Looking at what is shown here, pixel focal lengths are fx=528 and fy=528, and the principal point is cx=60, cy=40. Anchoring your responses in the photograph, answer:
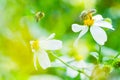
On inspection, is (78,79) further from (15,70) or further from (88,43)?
(88,43)

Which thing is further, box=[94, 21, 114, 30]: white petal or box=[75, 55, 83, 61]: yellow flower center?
box=[75, 55, 83, 61]: yellow flower center

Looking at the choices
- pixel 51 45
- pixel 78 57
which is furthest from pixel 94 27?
pixel 78 57

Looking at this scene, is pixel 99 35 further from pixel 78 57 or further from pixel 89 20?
pixel 78 57

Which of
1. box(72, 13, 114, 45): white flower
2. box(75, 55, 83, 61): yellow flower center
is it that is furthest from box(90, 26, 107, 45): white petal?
box(75, 55, 83, 61): yellow flower center

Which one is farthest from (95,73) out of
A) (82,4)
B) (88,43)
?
(82,4)

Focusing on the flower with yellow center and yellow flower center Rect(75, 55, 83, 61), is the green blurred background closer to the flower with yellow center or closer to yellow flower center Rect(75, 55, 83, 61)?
yellow flower center Rect(75, 55, 83, 61)

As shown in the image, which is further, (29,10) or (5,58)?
(29,10)
